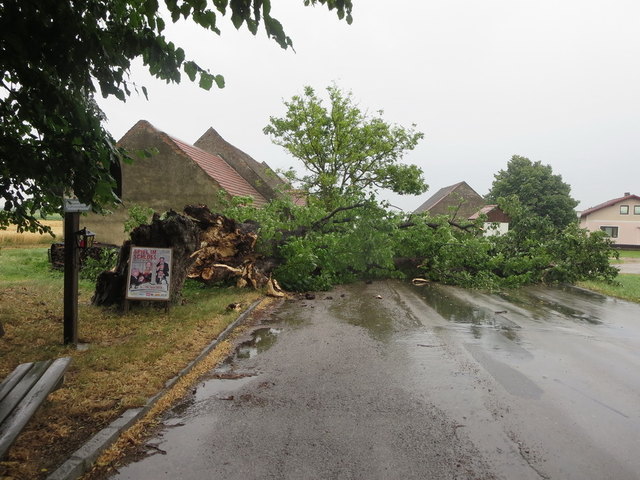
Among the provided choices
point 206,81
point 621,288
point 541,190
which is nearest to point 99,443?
point 206,81

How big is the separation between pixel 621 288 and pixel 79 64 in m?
16.6

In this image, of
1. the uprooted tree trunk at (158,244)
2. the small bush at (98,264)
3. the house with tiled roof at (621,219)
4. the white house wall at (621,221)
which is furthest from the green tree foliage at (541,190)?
the uprooted tree trunk at (158,244)

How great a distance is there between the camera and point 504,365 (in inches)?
225

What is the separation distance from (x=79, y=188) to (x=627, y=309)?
1201cm

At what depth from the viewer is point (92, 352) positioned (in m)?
5.64

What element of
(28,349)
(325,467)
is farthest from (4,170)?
(325,467)

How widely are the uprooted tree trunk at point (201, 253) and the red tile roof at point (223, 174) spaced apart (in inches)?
286

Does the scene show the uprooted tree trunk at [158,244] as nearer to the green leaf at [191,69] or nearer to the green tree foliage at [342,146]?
the green leaf at [191,69]

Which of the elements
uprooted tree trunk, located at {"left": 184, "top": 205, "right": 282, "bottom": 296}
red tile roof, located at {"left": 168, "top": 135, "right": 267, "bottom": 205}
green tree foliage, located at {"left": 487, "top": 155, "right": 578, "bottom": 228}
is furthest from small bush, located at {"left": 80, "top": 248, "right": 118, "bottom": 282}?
green tree foliage, located at {"left": 487, "top": 155, "right": 578, "bottom": 228}

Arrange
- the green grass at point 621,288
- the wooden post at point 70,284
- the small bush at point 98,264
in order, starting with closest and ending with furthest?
the wooden post at point 70,284 < the green grass at point 621,288 < the small bush at point 98,264

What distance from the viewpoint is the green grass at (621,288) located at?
1263 centimetres

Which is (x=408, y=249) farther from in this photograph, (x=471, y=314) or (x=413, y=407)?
(x=413, y=407)

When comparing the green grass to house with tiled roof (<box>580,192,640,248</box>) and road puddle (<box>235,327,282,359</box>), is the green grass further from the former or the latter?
house with tiled roof (<box>580,192,640,248</box>)

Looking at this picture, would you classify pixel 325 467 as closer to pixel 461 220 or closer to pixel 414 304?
pixel 414 304
